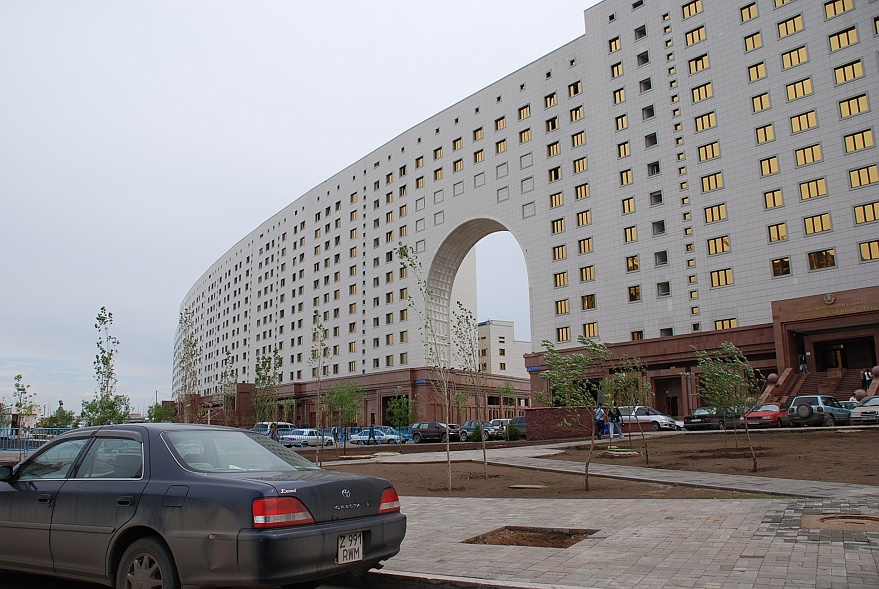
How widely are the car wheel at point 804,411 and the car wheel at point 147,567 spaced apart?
95.0 feet

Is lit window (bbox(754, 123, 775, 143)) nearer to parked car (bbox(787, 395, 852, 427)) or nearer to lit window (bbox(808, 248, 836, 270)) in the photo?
lit window (bbox(808, 248, 836, 270))

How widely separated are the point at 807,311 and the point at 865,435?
60.6 feet

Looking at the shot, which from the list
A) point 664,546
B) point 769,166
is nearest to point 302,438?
point 769,166

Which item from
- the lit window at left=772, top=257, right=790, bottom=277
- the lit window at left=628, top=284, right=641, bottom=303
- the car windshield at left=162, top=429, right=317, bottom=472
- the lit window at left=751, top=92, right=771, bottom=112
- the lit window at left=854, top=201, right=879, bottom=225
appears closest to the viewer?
the car windshield at left=162, top=429, right=317, bottom=472

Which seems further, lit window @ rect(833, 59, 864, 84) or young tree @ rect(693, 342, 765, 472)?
lit window @ rect(833, 59, 864, 84)

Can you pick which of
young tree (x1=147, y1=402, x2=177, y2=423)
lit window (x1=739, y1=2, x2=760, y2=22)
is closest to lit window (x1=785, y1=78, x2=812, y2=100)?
lit window (x1=739, y1=2, x2=760, y2=22)

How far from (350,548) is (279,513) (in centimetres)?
74

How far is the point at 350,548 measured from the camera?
496cm

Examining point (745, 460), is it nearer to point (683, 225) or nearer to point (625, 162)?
point (683, 225)

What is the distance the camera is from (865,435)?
21.0m

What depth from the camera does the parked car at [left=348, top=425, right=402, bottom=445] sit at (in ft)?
142

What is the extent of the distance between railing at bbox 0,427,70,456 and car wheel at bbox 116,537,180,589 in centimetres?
2754

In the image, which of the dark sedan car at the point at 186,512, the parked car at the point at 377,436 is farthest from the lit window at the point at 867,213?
the dark sedan car at the point at 186,512

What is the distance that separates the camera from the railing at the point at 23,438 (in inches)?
1102
